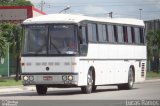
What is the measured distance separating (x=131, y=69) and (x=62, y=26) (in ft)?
24.8

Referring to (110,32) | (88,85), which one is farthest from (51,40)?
(110,32)

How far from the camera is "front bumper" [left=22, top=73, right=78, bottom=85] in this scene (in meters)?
27.1

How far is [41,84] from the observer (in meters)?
27.6

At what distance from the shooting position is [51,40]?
2769 cm

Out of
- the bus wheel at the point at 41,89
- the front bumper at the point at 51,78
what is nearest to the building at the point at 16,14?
the bus wheel at the point at 41,89

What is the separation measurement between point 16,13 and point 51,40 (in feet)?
119

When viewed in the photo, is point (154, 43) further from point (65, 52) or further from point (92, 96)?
point (92, 96)

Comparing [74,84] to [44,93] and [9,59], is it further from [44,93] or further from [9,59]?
[9,59]

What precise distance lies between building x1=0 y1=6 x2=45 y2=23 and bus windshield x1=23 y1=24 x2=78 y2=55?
112 ft

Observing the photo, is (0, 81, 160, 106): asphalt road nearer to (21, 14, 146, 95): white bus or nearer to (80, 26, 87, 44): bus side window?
(21, 14, 146, 95): white bus

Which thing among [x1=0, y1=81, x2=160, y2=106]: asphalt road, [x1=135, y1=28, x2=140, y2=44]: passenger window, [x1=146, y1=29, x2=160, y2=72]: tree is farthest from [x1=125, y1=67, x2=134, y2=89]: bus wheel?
[x1=146, y1=29, x2=160, y2=72]: tree

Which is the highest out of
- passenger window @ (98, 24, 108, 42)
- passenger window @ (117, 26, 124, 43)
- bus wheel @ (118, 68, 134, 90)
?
passenger window @ (98, 24, 108, 42)

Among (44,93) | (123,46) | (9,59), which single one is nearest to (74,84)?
(44,93)

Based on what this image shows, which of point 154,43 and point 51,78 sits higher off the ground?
point 51,78
